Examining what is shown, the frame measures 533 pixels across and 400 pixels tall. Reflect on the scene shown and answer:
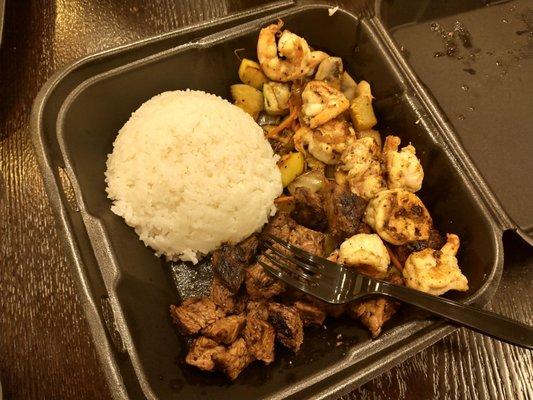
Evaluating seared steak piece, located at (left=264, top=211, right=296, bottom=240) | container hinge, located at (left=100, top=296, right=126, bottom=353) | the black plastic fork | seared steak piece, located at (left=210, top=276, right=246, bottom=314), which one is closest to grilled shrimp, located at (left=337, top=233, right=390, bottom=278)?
the black plastic fork

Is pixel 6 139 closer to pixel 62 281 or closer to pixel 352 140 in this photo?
pixel 62 281

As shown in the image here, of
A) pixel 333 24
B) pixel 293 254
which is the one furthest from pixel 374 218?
pixel 333 24

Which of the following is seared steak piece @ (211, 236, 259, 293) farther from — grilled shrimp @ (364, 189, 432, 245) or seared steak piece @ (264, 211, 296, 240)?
grilled shrimp @ (364, 189, 432, 245)

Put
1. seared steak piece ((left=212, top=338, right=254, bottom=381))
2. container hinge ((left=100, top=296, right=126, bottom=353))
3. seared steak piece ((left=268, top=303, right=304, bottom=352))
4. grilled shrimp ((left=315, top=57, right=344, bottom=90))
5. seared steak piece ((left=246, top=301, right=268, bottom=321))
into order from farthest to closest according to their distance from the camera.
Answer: grilled shrimp ((left=315, top=57, right=344, bottom=90)), seared steak piece ((left=246, top=301, right=268, bottom=321)), seared steak piece ((left=268, top=303, right=304, bottom=352)), seared steak piece ((left=212, top=338, right=254, bottom=381)), container hinge ((left=100, top=296, right=126, bottom=353))

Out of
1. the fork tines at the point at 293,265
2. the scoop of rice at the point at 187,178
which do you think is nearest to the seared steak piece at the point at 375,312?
the fork tines at the point at 293,265

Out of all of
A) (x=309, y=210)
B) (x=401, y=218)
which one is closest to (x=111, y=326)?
(x=309, y=210)

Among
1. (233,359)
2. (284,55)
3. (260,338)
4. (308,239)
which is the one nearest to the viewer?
(233,359)

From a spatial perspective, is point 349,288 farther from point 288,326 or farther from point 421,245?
point 421,245
